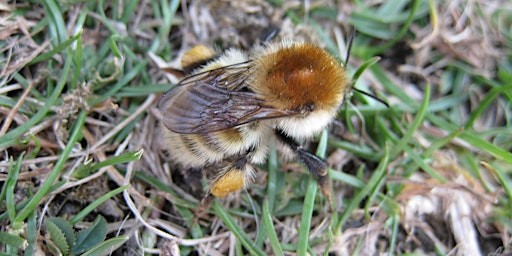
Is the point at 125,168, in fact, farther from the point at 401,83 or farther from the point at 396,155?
the point at 401,83

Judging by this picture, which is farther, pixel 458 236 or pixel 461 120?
pixel 461 120

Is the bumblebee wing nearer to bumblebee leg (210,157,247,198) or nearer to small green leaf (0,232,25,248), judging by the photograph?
bumblebee leg (210,157,247,198)

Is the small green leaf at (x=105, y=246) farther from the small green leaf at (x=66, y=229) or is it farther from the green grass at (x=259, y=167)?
the small green leaf at (x=66, y=229)

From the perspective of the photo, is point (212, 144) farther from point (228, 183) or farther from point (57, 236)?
point (57, 236)

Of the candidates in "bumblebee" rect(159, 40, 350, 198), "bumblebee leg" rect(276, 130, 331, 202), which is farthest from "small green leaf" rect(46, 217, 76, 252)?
"bumblebee leg" rect(276, 130, 331, 202)


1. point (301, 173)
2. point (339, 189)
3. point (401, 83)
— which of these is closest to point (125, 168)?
point (301, 173)

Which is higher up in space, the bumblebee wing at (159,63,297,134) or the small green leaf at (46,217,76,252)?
the bumblebee wing at (159,63,297,134)

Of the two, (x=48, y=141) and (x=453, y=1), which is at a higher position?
(x=453, y=1)

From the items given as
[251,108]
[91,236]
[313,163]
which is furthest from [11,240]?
[313,163]
